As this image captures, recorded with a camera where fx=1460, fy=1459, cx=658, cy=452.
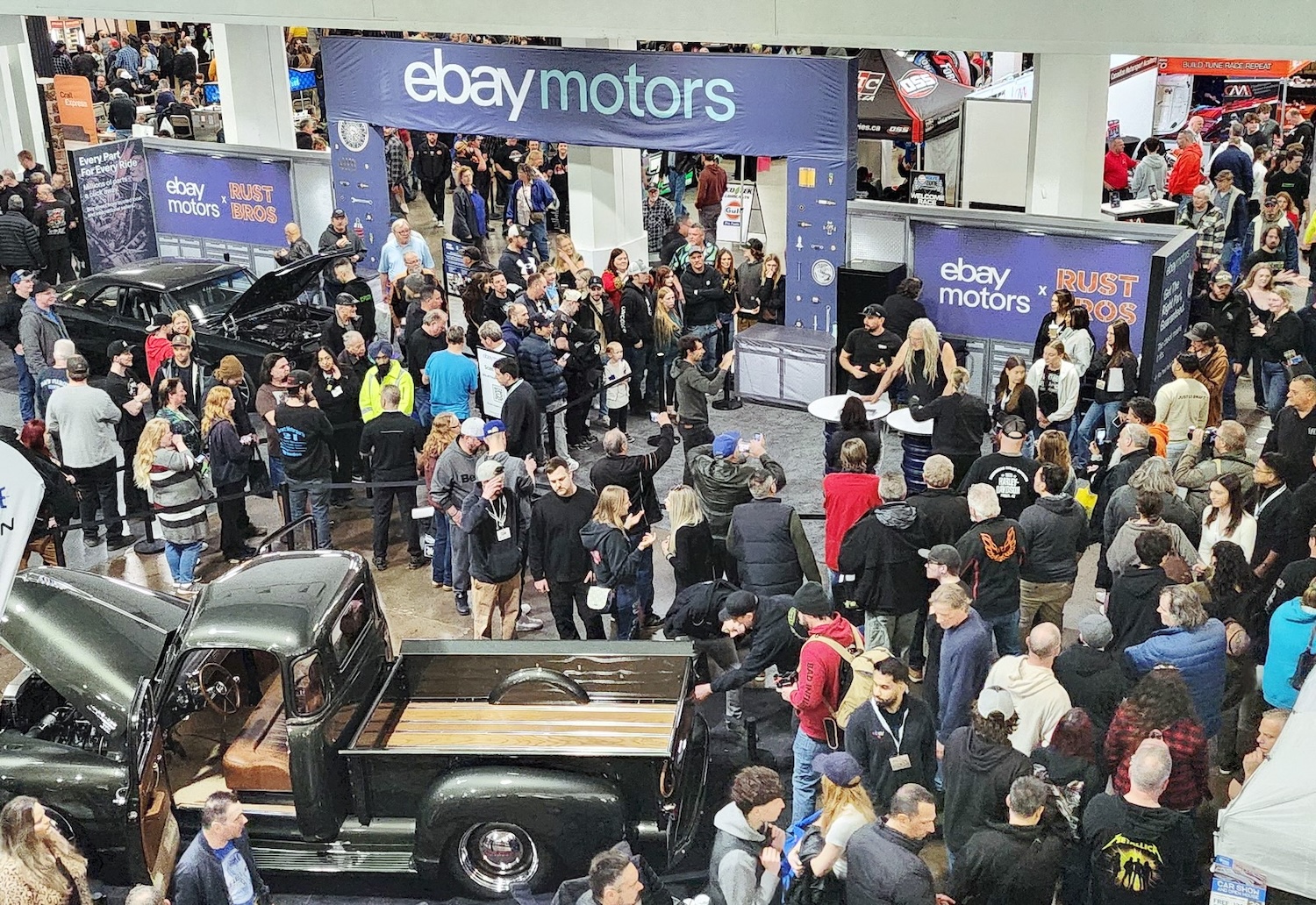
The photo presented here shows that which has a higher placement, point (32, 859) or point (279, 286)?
point (279, 286)

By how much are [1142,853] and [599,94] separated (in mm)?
10398

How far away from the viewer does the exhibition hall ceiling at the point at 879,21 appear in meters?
10.8

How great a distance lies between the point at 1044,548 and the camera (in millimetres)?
8047

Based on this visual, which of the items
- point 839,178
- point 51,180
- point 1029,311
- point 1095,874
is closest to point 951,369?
point 1029,311

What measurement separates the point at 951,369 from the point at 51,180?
12.8 m

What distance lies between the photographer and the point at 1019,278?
12.9 meters

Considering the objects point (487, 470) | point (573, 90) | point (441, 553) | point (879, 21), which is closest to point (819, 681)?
point (487, 470)

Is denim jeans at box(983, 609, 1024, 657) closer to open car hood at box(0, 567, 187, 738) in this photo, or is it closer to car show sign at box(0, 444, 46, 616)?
open car hood at box(0, 567, 187, 738)

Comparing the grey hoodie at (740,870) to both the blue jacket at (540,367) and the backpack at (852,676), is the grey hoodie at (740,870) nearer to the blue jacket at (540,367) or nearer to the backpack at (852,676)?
the backpack at (852,676)

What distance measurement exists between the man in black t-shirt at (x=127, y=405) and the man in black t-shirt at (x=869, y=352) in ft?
18.2

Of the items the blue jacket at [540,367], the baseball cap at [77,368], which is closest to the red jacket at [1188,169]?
the blue jacket at [540,367]

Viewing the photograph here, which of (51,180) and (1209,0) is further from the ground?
(1209,0)

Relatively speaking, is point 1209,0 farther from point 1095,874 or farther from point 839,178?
point 1095,874

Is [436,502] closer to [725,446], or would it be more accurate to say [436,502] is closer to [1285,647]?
[725,446]
